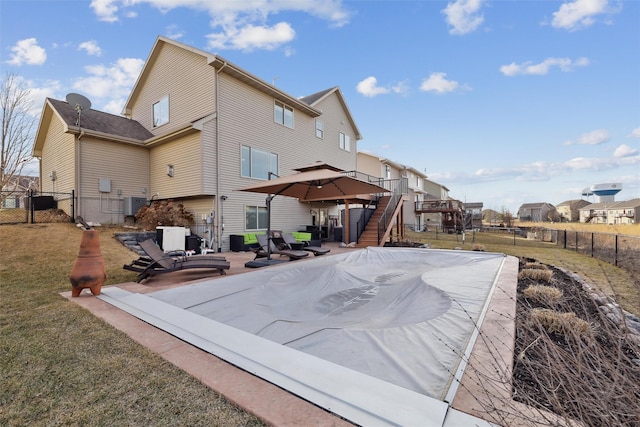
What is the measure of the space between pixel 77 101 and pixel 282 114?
31.5 ft

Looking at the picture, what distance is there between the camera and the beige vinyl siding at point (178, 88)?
12.9 metres

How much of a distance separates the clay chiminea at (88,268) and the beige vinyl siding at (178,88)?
8276 millimetres

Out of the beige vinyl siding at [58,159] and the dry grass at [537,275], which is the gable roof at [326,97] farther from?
the dry grass at [537,275]

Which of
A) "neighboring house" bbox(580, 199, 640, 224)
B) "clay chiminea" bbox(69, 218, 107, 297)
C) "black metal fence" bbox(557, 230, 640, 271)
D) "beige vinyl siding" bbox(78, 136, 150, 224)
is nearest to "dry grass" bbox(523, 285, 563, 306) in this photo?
"black metal fence" bbox(557, 230, 640, 271)

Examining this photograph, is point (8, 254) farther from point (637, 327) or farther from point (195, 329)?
point (637, 327)

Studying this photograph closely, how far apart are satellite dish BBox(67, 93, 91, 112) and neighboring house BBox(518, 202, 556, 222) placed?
73431 mm

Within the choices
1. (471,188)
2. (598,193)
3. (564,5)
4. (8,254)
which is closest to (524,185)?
(471,188)

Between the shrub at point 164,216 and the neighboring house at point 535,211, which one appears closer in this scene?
the shrub at point 164,216

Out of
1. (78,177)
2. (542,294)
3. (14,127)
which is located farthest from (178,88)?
(542,294)

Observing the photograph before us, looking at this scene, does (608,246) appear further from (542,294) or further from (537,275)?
(542,294)

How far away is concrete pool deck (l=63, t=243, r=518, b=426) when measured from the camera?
209 centimetres

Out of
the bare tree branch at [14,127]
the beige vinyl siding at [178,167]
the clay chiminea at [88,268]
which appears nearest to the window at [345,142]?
the beige vinyl siding at [178,167]

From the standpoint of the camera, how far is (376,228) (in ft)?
46.9

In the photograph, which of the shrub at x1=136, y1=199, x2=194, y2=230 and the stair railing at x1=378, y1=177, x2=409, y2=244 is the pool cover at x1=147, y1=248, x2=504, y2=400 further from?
the shrub at x1=136, y1=199, x2=194, y2=230
